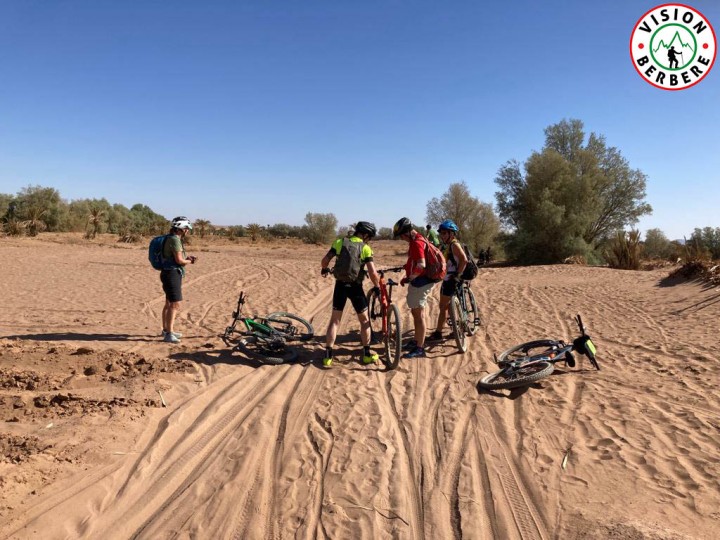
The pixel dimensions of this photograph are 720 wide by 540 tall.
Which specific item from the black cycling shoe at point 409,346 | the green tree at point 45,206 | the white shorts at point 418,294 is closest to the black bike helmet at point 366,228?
the white shorts at point 418,294

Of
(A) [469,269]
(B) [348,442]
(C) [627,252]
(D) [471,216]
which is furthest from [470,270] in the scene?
(D) [471,216]

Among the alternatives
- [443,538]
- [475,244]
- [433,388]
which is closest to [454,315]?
[433,388]

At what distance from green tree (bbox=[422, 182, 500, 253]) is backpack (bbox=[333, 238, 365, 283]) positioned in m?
25.7

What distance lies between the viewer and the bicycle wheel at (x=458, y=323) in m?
6.14

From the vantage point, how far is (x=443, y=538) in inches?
110

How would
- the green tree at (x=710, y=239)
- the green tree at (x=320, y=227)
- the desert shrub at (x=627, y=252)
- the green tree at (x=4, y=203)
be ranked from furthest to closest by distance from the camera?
the green tree at (x=320, y=227) → the green tree at (x=4, y=203) → the green tree at (x=710, y=239) → the desert shrub at (x=627, y=252)

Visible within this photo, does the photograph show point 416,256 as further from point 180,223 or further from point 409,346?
point 180,223

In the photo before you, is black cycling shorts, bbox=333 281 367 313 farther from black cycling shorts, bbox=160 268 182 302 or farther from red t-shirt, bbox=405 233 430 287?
black cycling shorts, bbox=160 268 182 302

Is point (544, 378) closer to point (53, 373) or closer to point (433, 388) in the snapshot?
point (433, 388)

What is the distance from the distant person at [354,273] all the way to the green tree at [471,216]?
2550 cm

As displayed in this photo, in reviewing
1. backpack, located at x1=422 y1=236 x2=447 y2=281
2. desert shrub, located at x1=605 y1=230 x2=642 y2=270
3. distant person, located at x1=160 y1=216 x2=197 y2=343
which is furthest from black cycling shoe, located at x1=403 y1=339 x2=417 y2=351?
desert shrub, located at x1=605 y1=230 x2=642 y2=270

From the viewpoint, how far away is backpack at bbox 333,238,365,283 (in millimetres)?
5320

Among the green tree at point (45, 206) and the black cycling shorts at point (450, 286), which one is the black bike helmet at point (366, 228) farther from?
the green tree at point (45, 206)

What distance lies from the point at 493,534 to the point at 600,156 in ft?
85.1
